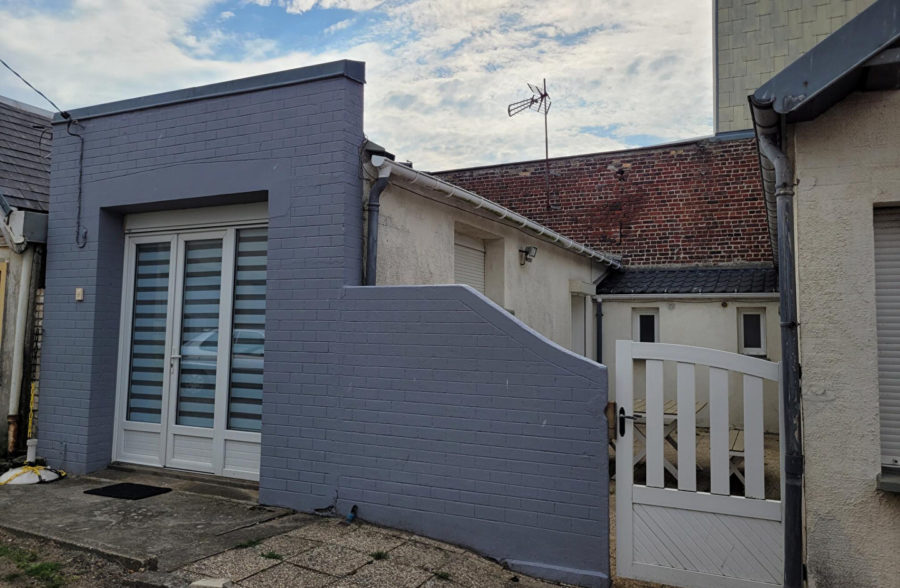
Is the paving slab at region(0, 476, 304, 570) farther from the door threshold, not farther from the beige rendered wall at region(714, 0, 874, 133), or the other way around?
the beige rendered wall at region(714, 0, 874, 133)

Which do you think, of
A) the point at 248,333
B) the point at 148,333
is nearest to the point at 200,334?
the point at 248,333

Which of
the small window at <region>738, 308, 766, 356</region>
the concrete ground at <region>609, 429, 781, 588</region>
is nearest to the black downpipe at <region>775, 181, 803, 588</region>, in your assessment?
the concrete ground at <region>609, 429, 781, 588</region>

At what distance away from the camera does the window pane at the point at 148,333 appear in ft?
20.4

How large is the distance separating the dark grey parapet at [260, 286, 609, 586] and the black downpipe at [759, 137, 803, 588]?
42.4 inches

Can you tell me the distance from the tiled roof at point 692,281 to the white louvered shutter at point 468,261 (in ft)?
14.5

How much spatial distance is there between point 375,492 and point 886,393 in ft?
11.5

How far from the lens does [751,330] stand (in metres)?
10.9

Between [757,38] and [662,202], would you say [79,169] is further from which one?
[757,38]

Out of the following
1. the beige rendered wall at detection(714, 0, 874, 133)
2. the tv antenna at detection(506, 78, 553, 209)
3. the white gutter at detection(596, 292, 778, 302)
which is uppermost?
the beige rendered wall at detection(714, 0, 874, 133)

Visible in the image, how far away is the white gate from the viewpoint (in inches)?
151

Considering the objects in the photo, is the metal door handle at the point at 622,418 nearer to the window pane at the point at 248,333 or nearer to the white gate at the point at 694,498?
the white gate at the point at 694,498

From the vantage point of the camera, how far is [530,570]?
4141 millimetres

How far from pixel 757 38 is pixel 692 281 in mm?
5790

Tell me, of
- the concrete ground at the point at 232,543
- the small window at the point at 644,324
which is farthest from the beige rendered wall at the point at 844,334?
the small window at the point at 644,324
